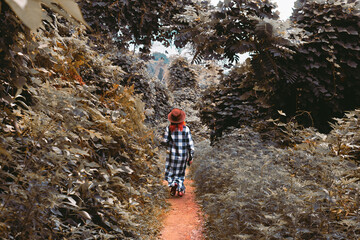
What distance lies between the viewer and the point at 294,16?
5191 mm

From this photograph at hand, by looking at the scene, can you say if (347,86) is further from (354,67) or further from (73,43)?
(73,43)

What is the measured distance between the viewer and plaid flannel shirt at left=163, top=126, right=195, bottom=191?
6.29m

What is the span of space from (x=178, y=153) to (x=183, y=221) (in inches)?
75.2

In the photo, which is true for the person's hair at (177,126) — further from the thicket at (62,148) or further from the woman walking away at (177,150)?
the thicket at (62,148)

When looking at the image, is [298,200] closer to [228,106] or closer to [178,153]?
[178,153]

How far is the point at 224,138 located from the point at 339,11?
4080mm

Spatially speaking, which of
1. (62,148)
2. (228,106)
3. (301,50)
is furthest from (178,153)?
(62,148)

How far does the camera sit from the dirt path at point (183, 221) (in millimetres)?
4098

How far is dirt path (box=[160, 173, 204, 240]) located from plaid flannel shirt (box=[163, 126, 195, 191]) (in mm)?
454

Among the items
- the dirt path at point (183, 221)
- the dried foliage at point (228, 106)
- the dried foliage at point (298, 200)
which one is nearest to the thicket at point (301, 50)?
the dried foliage at point (298, 200)

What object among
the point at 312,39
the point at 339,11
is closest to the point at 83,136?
the point at 312,39

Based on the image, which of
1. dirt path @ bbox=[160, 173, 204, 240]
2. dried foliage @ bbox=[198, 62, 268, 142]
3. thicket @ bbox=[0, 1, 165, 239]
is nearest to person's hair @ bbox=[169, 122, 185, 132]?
thicket @ bbox=[0, 1, 165, 239]

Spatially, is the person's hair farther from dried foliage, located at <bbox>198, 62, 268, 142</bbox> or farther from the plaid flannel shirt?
dried foliage, located at <bbox>198, 62, 268, 142</bbox>

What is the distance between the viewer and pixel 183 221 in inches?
185
